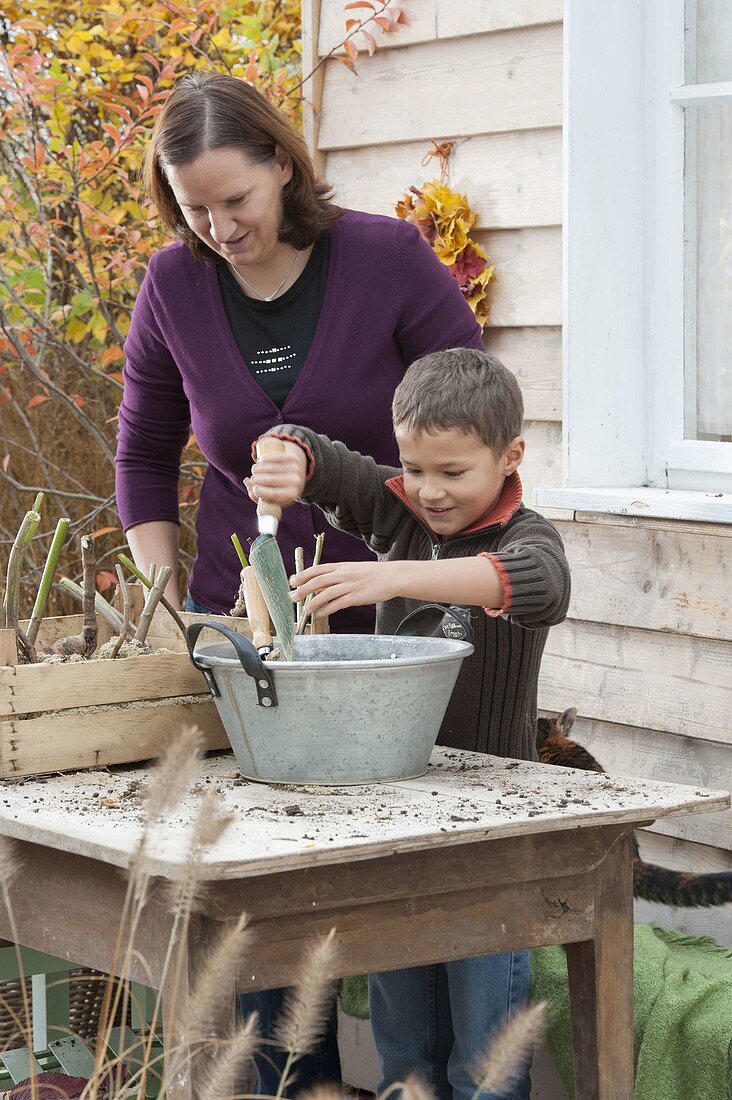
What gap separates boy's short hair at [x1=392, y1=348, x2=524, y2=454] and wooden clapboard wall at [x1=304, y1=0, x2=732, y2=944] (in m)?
0.74

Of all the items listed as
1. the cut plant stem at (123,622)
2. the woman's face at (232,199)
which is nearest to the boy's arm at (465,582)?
the cut plant stem at (123,622)

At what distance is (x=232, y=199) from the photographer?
216 cm

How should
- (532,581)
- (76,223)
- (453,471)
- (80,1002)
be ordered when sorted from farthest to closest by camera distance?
(76,223) < (80,1002) < (453,471) < (532,581)

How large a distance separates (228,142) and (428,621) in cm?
78

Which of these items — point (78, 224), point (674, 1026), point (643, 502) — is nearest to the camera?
point (674, 1026)

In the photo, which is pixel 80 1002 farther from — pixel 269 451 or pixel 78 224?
pixel 78 224

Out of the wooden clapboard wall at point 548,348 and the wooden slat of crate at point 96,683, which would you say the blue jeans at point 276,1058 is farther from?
the wooden clapboard wall at point 548,348

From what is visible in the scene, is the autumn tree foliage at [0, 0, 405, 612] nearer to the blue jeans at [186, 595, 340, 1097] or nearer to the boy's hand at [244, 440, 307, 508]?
the blue jeans at [186, 595, 340, 1097]

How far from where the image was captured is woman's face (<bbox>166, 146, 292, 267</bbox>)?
214 cm

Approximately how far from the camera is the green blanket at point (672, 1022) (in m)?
2.21

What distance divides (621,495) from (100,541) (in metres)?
2.44

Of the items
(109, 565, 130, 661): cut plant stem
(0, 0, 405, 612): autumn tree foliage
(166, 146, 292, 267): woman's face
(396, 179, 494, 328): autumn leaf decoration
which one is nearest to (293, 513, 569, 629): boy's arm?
(109, 565, 130, 661): cut plant stem

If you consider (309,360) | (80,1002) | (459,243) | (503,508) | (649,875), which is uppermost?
(459,243)

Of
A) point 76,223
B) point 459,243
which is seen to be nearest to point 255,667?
point 459,243
